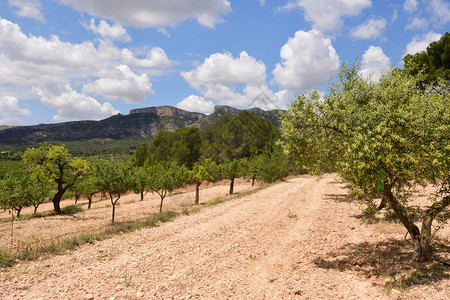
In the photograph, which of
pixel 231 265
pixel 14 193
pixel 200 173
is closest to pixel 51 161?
pixel 14 193

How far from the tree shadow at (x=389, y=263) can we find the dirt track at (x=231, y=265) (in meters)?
0.05

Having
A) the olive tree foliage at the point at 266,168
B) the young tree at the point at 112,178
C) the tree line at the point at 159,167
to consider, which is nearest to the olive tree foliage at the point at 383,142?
the young tree at the point at 112,178

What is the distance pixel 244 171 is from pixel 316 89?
1488 inches

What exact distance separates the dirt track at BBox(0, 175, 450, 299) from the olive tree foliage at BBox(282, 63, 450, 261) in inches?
120

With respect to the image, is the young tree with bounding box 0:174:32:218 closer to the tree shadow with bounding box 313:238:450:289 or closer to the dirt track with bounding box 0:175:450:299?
the dirt track with bounding box 0:175:450:299

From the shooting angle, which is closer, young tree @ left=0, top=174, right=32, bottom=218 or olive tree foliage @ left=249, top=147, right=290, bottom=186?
young tree @ left=0, top=174, right=32, bottom=218

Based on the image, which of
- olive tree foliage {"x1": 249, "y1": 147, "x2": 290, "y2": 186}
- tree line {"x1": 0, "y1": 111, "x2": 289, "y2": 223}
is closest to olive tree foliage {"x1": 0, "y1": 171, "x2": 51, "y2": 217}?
tree line {"x1": 0, "y1": 111, "x2": 289, "y2": 223}

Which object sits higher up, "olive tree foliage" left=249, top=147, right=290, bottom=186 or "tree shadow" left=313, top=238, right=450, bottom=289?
"olive tree foliage" left=249, top=147, right=290, bottom=186

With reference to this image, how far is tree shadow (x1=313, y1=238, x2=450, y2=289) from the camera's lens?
30.6 feet

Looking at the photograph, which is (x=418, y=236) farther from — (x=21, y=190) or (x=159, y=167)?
(x=159, y=167)

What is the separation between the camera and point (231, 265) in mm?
12508

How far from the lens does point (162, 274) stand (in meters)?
11.5

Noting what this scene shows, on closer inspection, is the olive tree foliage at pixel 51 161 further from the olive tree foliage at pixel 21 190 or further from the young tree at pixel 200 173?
the young tree at pixel 200 173

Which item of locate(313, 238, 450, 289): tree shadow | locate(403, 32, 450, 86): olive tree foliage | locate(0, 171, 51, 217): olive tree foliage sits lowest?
locate(313, 238, 450, 289): tree shadow
